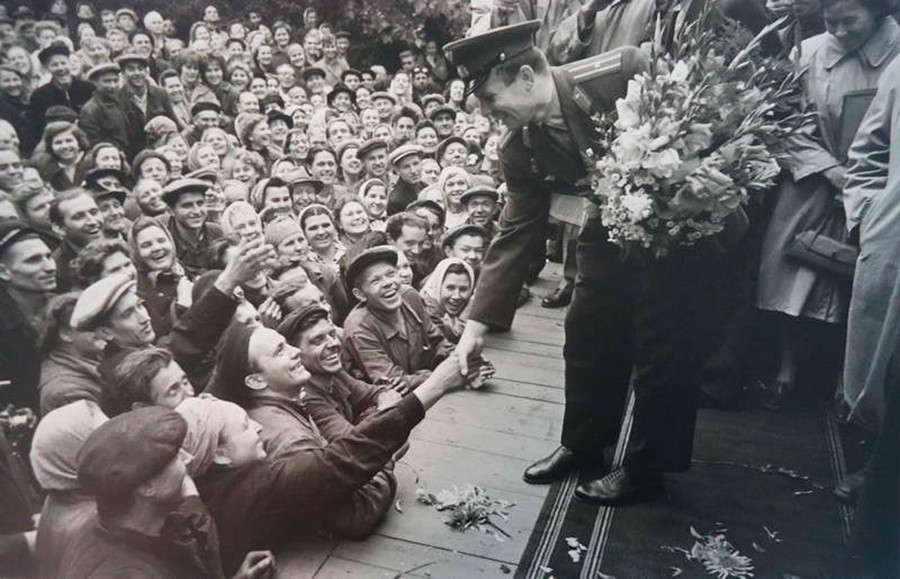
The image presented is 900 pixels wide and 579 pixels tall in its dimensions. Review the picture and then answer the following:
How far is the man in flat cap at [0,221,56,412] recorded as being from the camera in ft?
5.61

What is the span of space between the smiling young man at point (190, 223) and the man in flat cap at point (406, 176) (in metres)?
1.75

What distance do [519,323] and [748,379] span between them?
1204 mm

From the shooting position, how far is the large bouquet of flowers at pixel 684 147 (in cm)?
211

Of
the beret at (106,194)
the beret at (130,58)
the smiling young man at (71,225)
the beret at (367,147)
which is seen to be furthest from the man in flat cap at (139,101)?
the beret at (367,147)

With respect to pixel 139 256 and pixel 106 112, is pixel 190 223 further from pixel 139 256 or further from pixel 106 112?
pixel 106 112

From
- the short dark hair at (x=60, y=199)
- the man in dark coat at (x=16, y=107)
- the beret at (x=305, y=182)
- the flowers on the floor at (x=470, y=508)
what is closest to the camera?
the short dark hair at (x=60, y=199)

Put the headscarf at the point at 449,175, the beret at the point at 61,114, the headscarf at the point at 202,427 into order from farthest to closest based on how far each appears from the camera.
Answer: the headscarf at the point at 449,175 < the beret at the point at 61,114 < the headscarf at the point at 202,427

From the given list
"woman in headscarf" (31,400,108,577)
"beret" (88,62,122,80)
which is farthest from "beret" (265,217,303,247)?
"woman in headscarf" (31,400,108,577)

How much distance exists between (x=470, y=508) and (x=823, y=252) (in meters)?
1.58

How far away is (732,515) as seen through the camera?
7.98ft

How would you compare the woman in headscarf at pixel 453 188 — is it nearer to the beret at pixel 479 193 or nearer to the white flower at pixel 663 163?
the beret at pixel 479 193

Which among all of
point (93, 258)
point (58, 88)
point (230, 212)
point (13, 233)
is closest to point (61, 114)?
point (58, 88)

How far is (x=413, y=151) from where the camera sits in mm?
4664

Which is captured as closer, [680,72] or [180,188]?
[680,72]
